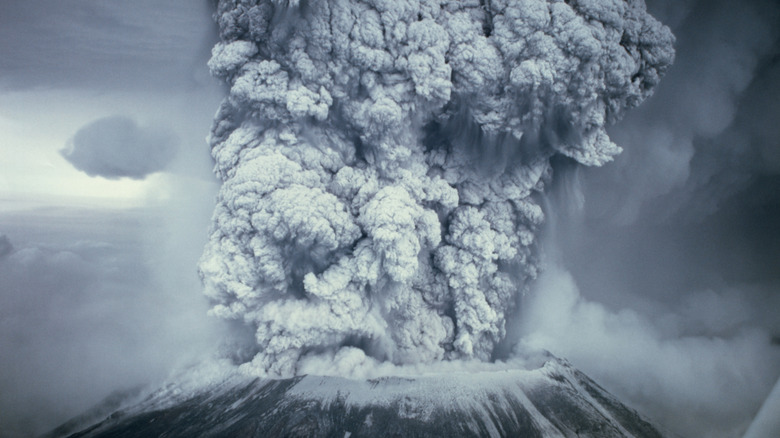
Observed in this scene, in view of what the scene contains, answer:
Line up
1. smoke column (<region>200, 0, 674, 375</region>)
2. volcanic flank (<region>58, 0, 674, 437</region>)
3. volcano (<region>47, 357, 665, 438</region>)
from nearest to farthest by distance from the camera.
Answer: volcano (<region>47, 357, 665, 438</region>) < volcanic flank (<region>58, 0, 674, 437</region>) < smoke column (<region>200, 0, 674, 375</region>)

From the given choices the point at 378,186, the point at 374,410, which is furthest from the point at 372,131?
the point at 374,410

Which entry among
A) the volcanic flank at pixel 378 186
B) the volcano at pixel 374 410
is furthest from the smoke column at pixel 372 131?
the volcano at pixel 374 410

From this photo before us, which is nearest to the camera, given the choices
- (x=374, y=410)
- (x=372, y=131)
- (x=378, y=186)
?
(x=374, y=410)

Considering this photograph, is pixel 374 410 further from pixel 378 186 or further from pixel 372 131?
pixel 372 131

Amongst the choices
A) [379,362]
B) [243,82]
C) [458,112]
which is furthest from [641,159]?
[243,82]

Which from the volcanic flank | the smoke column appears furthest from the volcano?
the smoke column

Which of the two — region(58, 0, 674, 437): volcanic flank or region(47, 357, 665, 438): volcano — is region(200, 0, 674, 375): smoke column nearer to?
region(58, 0, 674, 437): volcanic flank

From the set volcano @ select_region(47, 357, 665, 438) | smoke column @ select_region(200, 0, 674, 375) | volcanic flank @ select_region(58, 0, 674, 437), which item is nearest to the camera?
volcano @ select_region(47, 357, 665, 438)
